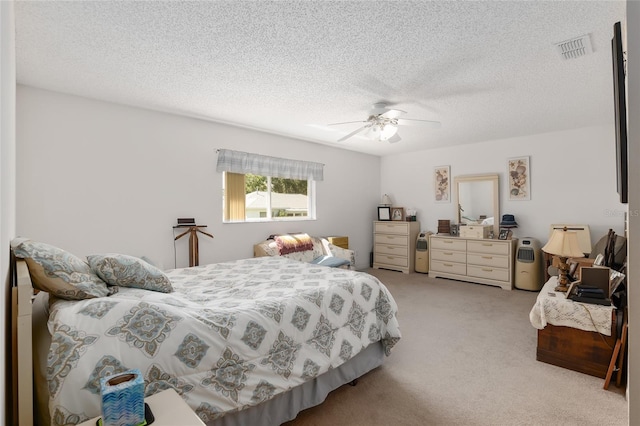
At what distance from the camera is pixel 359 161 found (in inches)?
248

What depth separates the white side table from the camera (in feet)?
3.61

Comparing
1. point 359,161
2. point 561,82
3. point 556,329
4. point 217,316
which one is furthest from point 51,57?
point 359,161

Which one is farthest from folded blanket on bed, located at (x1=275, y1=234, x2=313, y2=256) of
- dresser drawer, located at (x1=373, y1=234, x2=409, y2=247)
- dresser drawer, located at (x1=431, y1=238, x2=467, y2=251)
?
dresser drawer, located at (x1=431, y1=238, x2=467, y2=251)

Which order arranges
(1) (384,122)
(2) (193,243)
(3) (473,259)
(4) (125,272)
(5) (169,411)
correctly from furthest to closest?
(3) (473,259) → (2) (193,243) → (1) (384,122) → (4) (125,272) → (5) (169,411)

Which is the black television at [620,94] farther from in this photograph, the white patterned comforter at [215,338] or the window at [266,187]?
the window at [266,187]

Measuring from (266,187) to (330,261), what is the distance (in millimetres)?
1529

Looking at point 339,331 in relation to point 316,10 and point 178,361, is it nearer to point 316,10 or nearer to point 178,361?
point 178,361

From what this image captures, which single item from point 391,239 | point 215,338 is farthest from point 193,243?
point 391,239

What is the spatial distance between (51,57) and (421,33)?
2707 mm

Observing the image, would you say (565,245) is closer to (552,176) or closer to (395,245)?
(552,176)

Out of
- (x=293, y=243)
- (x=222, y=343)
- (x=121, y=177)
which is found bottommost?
(x=222, y=343)

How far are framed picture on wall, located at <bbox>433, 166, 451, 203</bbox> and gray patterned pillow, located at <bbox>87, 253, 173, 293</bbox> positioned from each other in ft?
16.9

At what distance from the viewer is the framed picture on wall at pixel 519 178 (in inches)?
195

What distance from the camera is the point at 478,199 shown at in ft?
17.8
